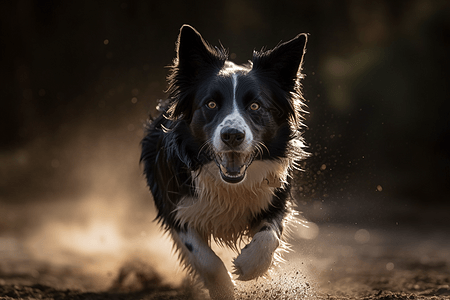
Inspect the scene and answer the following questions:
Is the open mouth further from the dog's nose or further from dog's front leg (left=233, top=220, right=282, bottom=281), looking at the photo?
dog's front leg (left=233, top=220, right=282, bottom=281)

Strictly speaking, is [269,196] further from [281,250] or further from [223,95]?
[223,95]

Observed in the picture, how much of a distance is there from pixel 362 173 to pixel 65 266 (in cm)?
511

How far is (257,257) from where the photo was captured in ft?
11.0

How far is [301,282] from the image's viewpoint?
4090 mm

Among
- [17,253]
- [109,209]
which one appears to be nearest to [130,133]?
[109,209]

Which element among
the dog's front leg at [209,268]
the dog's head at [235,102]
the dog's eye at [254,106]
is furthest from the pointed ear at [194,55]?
the dog's front leg at [209,268]

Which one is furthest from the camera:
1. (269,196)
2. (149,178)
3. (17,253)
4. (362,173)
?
(362,173)

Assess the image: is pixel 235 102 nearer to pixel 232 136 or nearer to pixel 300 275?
pixel 232 136

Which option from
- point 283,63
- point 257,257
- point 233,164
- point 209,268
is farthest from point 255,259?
point 283,63

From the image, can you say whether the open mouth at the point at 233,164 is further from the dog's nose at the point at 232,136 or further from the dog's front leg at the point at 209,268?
the dog's front leg at the point at 209,268

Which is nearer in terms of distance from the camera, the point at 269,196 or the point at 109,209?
the point at 269,196

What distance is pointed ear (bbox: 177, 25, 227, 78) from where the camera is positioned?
3572 mm

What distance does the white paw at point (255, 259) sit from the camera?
334 centimetres

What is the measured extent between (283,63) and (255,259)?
172 centimetres
